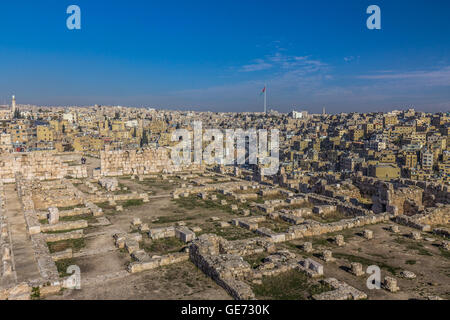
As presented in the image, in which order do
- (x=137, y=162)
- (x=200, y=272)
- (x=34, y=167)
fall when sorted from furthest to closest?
1. (x=137, y=162)
2. (x=34, y=167)
3. (x=200, y=272)

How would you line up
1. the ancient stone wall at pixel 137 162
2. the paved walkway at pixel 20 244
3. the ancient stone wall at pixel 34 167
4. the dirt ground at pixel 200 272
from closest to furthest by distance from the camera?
the dirt ground at pixel 200 272
the paved walkway at pixel 20 244
the ancient stone wall at pixel 34 167
the ancient stone wall at pixel 137 162

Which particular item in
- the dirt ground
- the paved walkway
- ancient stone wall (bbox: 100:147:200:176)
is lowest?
the dirt ground

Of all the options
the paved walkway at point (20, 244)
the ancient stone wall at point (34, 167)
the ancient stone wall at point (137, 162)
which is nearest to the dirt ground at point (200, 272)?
the paved walkway at point (20, 244)

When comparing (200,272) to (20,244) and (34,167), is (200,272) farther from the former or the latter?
(34,167)

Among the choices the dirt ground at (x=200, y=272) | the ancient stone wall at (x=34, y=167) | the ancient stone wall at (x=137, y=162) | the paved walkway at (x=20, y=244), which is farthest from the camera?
the ancient stone wall at (x=137, y=162)

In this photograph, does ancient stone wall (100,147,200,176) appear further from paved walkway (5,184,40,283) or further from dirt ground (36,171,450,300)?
dirt ground (36,171,450,300)

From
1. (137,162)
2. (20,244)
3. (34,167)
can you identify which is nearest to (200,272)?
(20,244)

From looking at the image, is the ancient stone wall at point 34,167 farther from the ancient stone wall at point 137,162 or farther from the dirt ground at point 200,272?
the dirt ground at point 200,272

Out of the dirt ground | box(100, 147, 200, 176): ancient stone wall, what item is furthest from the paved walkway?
box(100, 147, 200, 176): ancient stone wall

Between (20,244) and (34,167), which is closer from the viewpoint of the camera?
(20,244)
